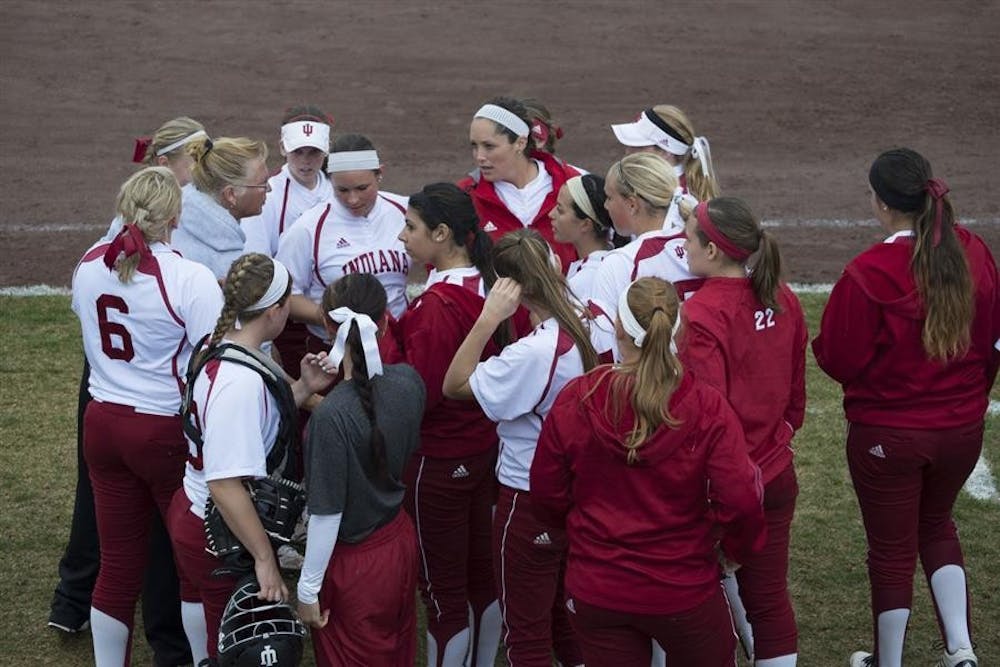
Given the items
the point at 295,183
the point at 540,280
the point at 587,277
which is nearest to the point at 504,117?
the point at 295,183

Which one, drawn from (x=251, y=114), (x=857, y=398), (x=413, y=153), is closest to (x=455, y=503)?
(x=857, y=398)

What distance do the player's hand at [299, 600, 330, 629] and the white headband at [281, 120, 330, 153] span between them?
104 inches

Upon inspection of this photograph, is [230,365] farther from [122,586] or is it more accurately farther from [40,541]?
[40,541]

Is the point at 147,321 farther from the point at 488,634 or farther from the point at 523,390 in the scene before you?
the point at 488,634

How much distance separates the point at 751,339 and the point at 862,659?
163 cm

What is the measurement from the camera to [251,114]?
43.7ft

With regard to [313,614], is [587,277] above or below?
above

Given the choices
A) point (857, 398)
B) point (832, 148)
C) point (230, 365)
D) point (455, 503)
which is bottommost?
point (832, 148)

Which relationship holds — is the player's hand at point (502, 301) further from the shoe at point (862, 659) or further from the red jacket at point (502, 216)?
the shoe at point (862, 659)

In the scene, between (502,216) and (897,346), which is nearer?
(897,346)

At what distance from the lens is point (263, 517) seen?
4.04m

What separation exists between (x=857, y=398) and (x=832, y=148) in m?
8.69

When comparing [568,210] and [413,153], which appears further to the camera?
[413,153]

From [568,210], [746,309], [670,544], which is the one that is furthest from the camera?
[568,210]
